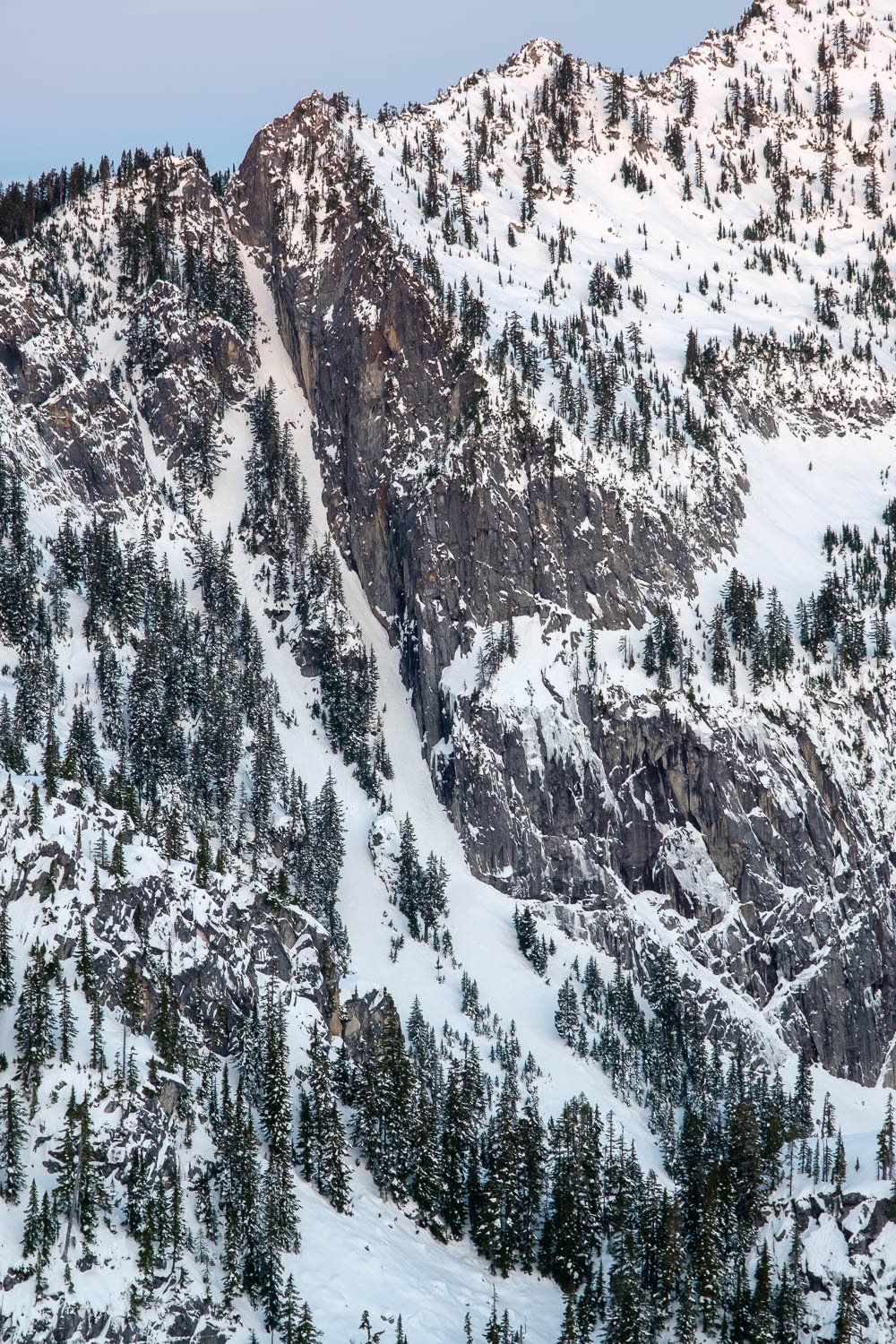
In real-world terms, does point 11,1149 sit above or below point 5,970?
below

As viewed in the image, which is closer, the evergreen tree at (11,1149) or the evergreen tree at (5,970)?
the evergreen tree at (11,1149)

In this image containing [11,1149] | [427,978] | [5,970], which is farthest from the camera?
[427,978]

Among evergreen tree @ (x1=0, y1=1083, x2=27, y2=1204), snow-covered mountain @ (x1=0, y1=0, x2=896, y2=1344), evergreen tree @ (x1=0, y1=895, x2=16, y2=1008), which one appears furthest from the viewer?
evergreen tree @ (x1=0, y1=895, x2=16, y2=1008)

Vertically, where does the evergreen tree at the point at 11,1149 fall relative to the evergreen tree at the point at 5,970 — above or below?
below

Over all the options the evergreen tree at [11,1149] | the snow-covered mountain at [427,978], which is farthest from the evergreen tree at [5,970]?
the evergreen tree at [11,1149]

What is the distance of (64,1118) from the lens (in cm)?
10919

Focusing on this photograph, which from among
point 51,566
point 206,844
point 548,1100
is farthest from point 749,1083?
point 51,566

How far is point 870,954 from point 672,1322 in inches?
3318

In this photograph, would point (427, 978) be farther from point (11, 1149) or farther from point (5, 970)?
point (11, 1149)

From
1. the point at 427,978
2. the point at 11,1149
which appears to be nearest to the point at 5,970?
the point at 11,1149

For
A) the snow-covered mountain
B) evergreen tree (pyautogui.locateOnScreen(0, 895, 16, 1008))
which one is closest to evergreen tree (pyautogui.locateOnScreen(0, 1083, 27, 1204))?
the snow-covered mountain

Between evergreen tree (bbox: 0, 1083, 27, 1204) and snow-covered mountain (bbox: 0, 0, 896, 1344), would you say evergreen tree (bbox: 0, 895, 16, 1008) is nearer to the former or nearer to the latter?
snow-covered mountain (bbox: 0, 0, 896, 1344)

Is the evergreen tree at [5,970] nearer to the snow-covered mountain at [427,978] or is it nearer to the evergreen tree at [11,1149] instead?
the snow-covered mountain at [427,978]

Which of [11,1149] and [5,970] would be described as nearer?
[11,1149]
